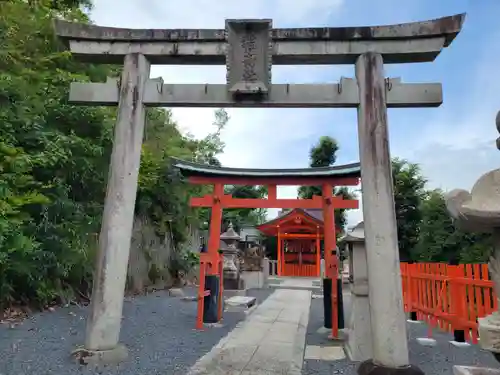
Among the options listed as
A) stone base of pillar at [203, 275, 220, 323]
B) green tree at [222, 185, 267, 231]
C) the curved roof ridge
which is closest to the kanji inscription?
the curved roof ridge

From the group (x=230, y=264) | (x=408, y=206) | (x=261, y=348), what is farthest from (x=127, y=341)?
(x=408, y=206)

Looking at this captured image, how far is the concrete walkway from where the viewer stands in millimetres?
4141

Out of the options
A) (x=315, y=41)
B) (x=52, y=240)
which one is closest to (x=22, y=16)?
(x=52, y=240)

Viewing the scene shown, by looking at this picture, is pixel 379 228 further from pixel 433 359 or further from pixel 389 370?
pixel 433 359

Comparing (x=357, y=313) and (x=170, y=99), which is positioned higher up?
(x=170, y=99)

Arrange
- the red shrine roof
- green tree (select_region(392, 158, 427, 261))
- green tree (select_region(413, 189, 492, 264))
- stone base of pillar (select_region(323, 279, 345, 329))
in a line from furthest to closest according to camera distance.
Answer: the red shrine roof, green tree (select_region(392, 158, 427, 261)), green tree (select_region(413, 189, 492, 264)), stone base of pillar (select_region(323, 279, 345, 329))

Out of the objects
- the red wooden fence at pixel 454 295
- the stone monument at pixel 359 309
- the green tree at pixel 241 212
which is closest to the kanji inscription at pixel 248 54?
the stone monument at pixel 359 309

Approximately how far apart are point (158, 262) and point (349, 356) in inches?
377

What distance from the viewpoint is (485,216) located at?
1.88 metres

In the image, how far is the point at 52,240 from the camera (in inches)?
263

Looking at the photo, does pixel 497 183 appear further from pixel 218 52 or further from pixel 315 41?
pixel 218 52

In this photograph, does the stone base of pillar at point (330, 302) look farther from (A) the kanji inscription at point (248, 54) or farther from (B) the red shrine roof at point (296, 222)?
(B) the red shrine roof at point (296, 222)

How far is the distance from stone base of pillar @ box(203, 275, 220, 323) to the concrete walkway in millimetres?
572

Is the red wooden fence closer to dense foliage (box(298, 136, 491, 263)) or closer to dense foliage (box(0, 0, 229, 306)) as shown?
dense foliage (box(298, 136, 491, 263))
